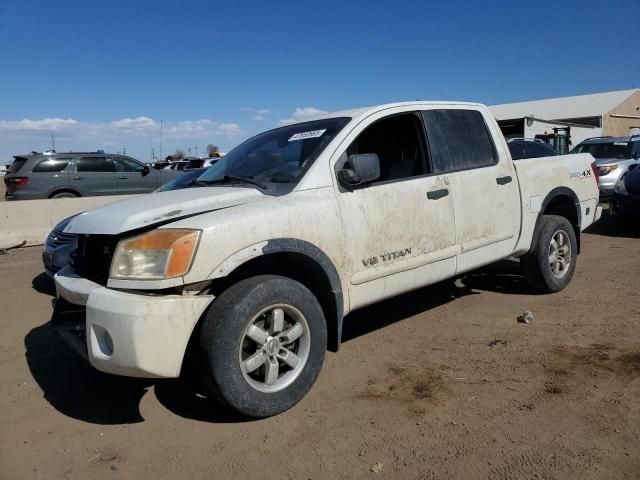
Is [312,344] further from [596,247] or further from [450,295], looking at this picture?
[596,247]

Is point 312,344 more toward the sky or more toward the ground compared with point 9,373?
more toward the sky

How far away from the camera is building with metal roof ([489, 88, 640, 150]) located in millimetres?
41328

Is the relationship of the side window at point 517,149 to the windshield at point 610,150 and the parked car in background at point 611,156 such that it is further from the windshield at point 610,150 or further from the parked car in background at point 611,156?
the windshield at point 610,150

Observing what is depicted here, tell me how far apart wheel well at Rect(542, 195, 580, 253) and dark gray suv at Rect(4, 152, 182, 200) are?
9.64 m

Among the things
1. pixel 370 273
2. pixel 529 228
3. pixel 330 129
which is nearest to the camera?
pixel 370 273

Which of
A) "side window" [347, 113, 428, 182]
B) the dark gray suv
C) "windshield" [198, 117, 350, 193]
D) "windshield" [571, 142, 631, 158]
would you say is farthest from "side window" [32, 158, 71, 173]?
"windshield" [571, 142, 631, 158]

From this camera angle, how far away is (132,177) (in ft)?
41.7

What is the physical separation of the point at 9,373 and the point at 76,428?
1176 millimetres

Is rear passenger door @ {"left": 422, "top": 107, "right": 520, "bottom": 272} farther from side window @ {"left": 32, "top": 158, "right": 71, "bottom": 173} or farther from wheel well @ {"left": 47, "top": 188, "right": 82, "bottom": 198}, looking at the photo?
side window @ {"left": 32, "top": 158, "right": 71, "bottom": 173}

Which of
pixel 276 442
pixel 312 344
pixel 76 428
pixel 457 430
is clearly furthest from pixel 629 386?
pixel 76 428

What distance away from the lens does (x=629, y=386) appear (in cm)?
327

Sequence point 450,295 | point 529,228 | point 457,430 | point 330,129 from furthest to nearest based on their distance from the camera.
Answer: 1. point 450,295
2. point 529,228
3. point 330,129
4. point 457,430

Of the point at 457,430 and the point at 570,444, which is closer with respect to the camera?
the point at 570,444

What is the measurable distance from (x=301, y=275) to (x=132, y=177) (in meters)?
10.4
